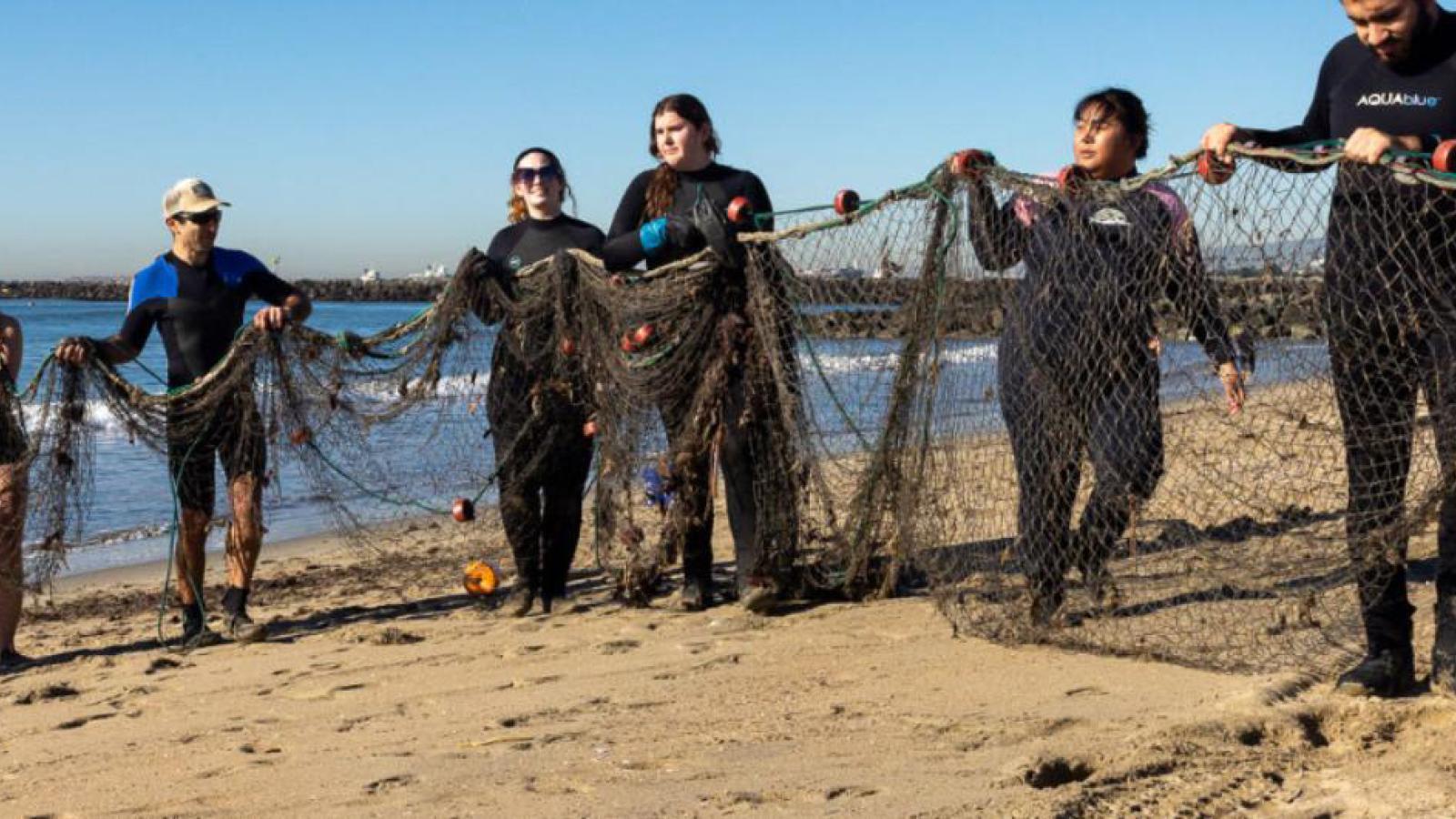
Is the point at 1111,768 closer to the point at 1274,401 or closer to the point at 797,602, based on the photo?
the point at 1274,401

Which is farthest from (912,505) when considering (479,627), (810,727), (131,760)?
(131,760)

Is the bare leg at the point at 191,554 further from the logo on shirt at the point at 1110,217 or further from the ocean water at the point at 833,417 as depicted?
the logo on shirt at the point at 1110,217

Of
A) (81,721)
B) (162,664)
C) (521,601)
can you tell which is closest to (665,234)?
(521,601)

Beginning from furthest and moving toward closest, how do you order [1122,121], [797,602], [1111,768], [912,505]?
[797,602] < [912,505] < [1122,121] < [1111,768]

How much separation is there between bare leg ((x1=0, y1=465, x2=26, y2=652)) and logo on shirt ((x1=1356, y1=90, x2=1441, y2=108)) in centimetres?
522

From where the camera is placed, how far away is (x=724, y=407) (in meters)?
6.45

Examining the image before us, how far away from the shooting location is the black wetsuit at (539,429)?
22.5 ft

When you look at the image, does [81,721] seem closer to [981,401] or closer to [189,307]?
[189,307]

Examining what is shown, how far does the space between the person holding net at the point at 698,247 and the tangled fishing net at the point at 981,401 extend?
2cm

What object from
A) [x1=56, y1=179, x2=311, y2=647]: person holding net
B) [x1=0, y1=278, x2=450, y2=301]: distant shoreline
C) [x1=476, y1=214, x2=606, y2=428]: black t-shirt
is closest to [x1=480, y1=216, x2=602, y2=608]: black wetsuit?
[x1=476, y1=214, x2=606, y2=428]: black t-shirt

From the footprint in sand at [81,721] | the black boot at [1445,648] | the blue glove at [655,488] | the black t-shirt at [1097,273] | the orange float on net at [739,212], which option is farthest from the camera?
the blue glove at [655,488]

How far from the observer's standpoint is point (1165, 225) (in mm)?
4801

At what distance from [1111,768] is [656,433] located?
3095 mm

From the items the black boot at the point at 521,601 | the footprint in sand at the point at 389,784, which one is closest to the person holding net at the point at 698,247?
the black boot at the point at 521,601
